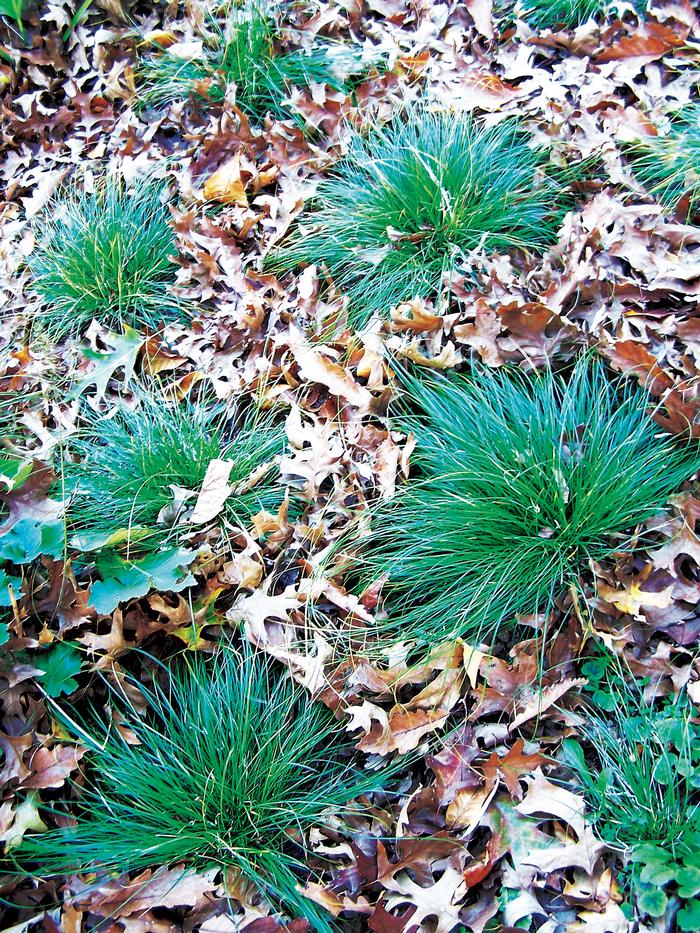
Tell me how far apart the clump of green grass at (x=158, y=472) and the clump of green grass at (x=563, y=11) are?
224 centimetres

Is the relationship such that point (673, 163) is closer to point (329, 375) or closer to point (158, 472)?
point (329, 375)

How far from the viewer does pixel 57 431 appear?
8.38 ft

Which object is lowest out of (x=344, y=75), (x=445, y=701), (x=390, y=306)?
(x=445, y=701)

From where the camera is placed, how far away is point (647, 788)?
1.59 meters

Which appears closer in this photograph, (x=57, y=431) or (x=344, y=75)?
(x=57, y=431)

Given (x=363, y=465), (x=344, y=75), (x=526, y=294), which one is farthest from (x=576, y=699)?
(x=344, y=75)

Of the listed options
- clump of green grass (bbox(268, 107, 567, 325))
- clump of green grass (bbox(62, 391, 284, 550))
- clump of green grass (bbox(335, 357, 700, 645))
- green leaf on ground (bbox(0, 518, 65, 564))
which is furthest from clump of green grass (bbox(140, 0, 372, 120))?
green leaf on ground (bbox(0, 518, 65, 564))

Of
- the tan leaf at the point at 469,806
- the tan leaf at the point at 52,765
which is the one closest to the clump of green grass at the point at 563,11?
the tan leaf at the point at 469,806

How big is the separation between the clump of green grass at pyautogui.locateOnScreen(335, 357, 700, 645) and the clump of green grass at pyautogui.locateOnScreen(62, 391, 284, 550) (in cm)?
44

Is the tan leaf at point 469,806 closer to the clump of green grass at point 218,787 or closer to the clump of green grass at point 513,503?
the clump of green grass at point 218,787

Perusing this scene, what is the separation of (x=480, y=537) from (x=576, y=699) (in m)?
0.47

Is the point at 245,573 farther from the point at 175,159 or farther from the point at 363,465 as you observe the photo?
the point at 175,159

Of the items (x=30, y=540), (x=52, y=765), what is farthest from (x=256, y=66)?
(x=52, y=765)

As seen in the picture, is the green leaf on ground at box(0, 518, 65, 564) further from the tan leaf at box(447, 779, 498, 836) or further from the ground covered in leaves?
the tan leaf at box(447, 779, 498, 836)
